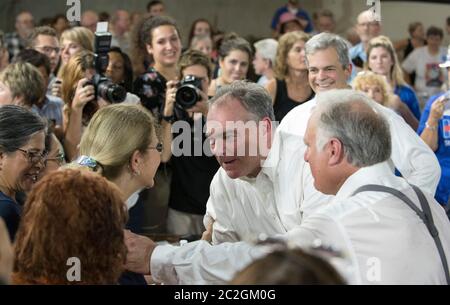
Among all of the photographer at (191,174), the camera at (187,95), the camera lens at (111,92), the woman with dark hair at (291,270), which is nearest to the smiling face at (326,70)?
the camera at (187,95)

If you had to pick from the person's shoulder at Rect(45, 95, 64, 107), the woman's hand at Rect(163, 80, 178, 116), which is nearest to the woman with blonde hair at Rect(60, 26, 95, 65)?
the person's shoulder at Rect(45, 95, 64, 107)

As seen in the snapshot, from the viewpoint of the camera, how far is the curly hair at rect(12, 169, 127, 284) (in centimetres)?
236

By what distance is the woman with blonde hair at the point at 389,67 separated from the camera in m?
6.83

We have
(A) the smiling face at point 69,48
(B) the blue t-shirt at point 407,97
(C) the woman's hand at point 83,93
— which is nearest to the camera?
(C) the woman's hand at point 83,93

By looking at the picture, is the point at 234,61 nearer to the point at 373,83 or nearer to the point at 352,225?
the point at 373,83

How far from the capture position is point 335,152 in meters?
2.82

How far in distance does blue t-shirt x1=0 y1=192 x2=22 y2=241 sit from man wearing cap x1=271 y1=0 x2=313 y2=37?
6.26 meters

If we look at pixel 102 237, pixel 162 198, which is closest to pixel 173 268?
pixel 102 237

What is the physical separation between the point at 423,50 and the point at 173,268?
7120 millimetres

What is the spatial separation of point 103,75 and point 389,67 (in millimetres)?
2451

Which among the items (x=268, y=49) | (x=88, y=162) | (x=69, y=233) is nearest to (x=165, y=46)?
(x=268, y=49)

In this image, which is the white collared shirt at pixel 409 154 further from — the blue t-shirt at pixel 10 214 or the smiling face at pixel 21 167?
the blue t-shirt at pixel 10 214

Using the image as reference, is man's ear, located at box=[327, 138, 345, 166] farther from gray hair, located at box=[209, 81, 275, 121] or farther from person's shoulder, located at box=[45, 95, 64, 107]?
person's shoulder, located at box=[45, 95, 64, 107]
